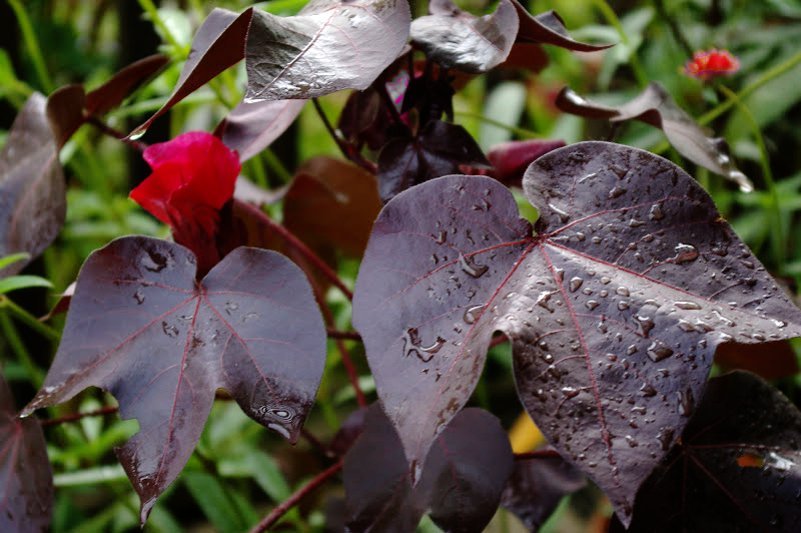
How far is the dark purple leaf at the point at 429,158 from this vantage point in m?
0.42

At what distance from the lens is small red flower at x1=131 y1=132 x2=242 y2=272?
0.41 metres

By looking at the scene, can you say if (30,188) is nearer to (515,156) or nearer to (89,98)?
(89,98)

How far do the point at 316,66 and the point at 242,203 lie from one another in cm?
22

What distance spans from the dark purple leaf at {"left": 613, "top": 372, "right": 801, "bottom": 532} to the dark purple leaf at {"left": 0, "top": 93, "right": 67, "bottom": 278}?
1.42 feet

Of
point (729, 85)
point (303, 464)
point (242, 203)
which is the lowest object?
point (303, 464)

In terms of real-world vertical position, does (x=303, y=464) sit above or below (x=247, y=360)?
below

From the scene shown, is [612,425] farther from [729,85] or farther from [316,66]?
[729,85]

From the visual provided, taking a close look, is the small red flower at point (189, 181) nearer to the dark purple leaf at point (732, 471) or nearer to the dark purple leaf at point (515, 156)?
the dark purple leaf at point (515, 156)

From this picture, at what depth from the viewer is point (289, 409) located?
34 centimetres

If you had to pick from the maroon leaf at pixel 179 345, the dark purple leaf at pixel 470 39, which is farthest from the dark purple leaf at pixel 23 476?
the dark purple leaf at pixel 470 39

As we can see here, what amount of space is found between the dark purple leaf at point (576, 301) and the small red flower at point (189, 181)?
0.43 feet

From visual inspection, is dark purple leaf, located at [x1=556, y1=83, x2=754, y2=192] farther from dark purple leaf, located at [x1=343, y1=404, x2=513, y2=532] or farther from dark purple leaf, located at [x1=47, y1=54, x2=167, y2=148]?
dark purple leaf, located at [x1=47, y1=54, x2=167, y2=148]

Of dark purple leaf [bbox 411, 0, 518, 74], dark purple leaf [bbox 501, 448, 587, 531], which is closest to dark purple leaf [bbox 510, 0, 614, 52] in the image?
dark purple leaf [bbox 411, 0, 518, 74]

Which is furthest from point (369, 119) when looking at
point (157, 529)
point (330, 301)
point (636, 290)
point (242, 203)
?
point (157, 529)
